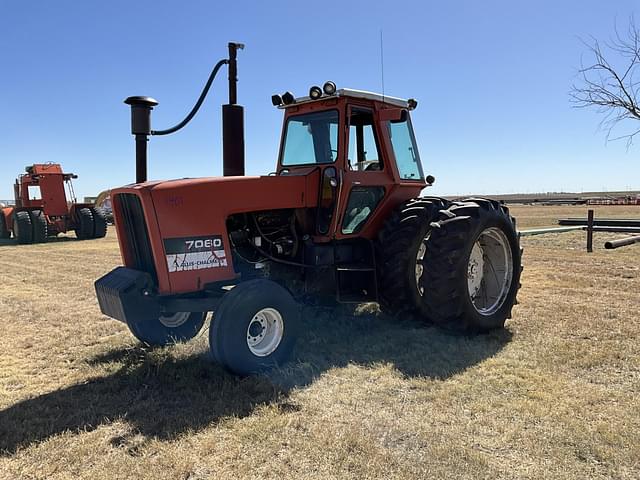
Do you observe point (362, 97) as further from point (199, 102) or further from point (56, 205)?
point (56, 205)

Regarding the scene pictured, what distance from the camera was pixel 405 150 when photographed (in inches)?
252

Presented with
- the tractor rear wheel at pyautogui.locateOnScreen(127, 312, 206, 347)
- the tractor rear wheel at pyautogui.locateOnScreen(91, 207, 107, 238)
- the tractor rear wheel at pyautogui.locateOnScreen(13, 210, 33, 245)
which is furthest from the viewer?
the tractor rear wheel at pyautogui.locateOnScreen(91, 207, 107, 238)

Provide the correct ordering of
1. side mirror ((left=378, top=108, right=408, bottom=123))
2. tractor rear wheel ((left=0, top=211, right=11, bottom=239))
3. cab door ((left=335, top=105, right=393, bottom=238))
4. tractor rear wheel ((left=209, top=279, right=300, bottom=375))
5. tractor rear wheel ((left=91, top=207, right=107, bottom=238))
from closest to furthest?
1. tractor rear wheel ((left=209, top=279, right=300, bottom=375))
2. cab door ((left=335, top=105, right=393, bottom=238))
3. side mirror ((left=378, top=108, right=408, bottom=123))
4. tractor rear wheel ((left=91, top=207, right=107, bottom=238))
5. tractor rear wheel ((left=0, top=211, right=11, bottom=239))

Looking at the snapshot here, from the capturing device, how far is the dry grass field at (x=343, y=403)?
316 cm

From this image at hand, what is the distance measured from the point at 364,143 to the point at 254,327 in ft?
8.21

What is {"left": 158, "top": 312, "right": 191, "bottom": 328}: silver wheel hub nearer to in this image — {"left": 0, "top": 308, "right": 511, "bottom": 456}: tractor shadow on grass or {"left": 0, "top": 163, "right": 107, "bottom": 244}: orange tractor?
{"left": 0, "top": 308, "right": 511, "bottom": 456}: tractor shadow on grass

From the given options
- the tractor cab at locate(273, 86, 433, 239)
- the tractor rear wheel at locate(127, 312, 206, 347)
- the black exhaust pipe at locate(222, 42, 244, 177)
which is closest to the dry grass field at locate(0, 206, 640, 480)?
the tractor rear wheel at locate(127, 312, 206, 347)

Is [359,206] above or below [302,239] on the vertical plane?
above

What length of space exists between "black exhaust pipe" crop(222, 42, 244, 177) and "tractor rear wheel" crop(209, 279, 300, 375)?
5.59 ft

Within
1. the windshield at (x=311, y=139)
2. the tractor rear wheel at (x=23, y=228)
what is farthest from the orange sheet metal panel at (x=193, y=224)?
the tractor rear wheel at (x=23, y=228)

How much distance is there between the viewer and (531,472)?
3.03 m

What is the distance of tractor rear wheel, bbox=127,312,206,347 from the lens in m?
5.42

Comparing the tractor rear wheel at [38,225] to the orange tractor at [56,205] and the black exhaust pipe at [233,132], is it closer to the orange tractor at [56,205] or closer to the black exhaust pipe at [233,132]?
the orange tractor at [56,205]

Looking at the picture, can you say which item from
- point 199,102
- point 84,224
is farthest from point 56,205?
point 199,102
